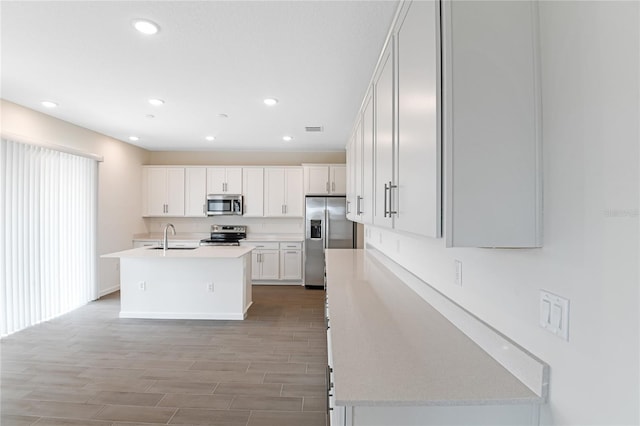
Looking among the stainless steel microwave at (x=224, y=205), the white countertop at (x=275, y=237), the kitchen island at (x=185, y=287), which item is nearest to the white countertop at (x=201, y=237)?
the white countertop at (x=275, y=237)

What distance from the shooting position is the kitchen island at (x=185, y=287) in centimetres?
444

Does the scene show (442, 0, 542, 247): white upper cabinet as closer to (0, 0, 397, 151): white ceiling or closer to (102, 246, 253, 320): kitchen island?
(0, 0, 397, 151): white ceiling

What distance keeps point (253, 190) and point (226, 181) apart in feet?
1.78

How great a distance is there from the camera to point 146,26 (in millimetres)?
2242

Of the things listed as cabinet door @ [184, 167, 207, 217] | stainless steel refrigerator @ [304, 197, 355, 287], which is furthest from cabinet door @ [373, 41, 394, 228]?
cabinet door @ [184, 167, 207, 217]

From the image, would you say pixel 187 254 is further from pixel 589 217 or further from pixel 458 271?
pixel 589 217

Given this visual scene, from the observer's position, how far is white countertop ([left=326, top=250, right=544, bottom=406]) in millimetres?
1034

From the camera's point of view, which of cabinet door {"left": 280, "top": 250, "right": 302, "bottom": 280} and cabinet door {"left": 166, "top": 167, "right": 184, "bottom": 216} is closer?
cabinet door {"left": 280, "top": 250, "right": 302, "bottom": 280}

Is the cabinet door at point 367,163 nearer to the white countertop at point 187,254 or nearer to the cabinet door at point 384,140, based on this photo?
the cabinet door at point 384,140

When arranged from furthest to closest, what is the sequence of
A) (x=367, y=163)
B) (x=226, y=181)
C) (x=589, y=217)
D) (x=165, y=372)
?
(x=226, y=181)
(x=165, y=372)
(x=367, y=163)
(x=589, y=217)

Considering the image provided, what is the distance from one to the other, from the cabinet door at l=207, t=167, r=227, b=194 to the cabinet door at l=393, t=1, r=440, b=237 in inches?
216

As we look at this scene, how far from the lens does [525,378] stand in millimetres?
1105

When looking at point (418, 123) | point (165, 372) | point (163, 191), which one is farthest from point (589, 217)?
point (163, 191)

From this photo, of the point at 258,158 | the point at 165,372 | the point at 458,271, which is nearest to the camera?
the point at 458,271
